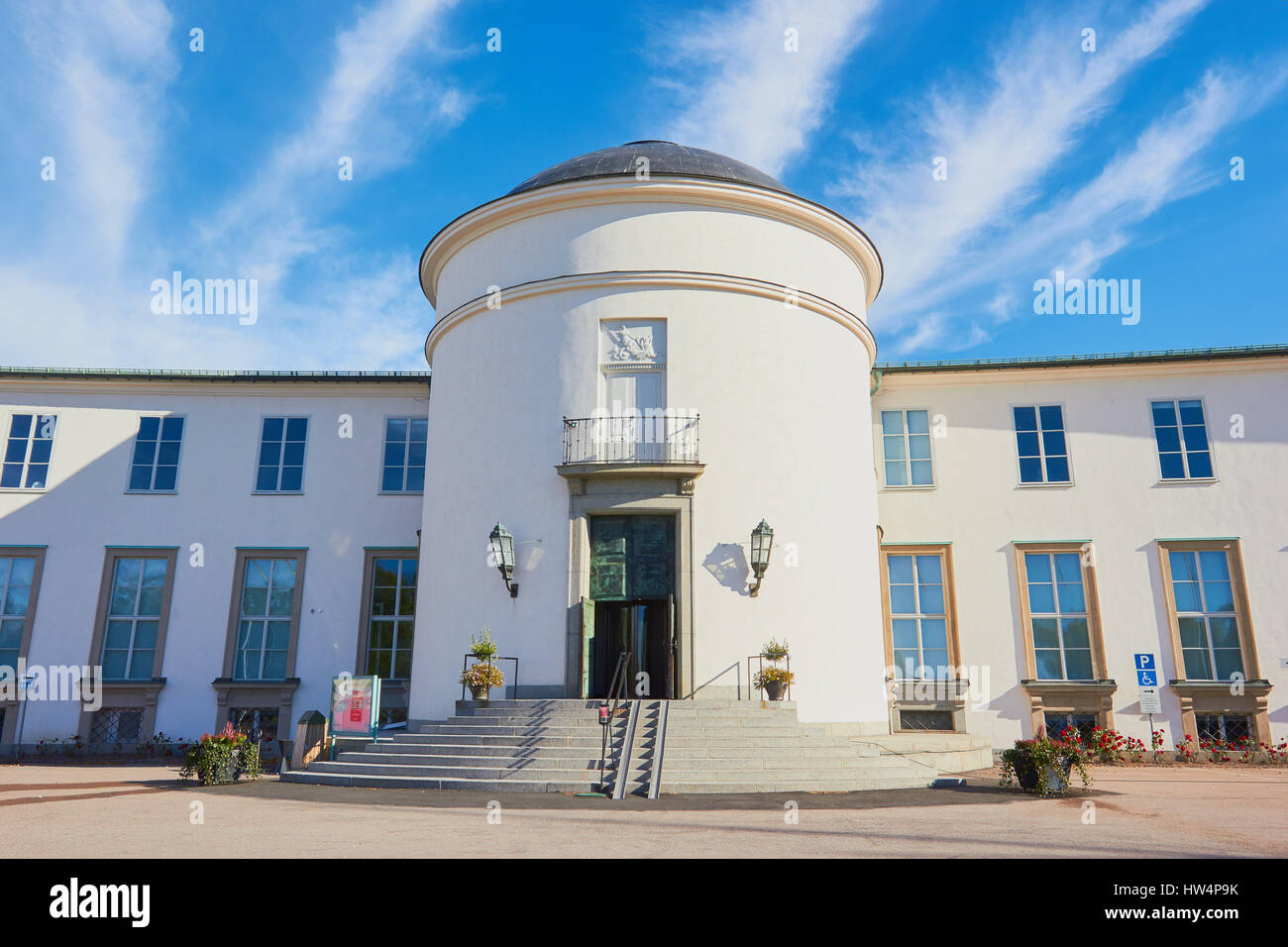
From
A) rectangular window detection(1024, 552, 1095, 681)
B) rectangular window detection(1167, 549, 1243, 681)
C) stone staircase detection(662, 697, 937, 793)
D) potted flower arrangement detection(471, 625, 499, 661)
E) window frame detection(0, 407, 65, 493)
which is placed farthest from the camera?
window frame detection(0, 407, 65, 493)

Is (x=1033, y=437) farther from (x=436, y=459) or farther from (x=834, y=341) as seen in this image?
(x=436, y=459)

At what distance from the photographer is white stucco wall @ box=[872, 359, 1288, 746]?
61.1 feet

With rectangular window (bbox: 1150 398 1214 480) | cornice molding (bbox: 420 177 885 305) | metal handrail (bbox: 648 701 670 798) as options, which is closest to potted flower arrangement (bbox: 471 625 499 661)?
metal handrail (bbox: 648 701 670 798)

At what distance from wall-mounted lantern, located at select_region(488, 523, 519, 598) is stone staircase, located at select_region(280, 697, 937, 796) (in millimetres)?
2029

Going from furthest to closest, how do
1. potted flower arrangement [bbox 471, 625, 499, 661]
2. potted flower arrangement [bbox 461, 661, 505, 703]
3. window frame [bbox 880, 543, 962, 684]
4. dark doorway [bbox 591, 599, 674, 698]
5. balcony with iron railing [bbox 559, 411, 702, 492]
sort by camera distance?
1. window frame [bbox 880, 543, 962, 684]
2. dark doorway [bbox 591, 599, 674, 698]
3. balcony with iron railing [bbox 559, 411, 702, 492]
4. potted flower arrangement [bbox 471, 625, 499, 661]
5. potted flower arrangement [bbox 461, 661, 505, 703]

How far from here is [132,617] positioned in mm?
20219

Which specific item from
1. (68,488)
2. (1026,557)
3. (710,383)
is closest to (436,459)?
(710,383)

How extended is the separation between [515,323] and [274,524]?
863 cm

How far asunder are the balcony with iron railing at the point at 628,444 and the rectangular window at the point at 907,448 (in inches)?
281

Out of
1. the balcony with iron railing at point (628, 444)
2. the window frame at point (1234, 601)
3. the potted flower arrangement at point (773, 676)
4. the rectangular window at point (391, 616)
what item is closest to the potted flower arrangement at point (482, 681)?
the balcony with iron railing at point (628, 444)

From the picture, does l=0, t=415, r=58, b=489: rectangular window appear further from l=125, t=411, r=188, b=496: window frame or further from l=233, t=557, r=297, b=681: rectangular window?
l=233, t=557, r=297, b=681: rectangular window

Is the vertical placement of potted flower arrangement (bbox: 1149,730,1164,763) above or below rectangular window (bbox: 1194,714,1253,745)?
below

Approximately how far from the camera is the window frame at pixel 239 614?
19.6 metres

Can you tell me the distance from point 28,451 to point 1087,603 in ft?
79.9
